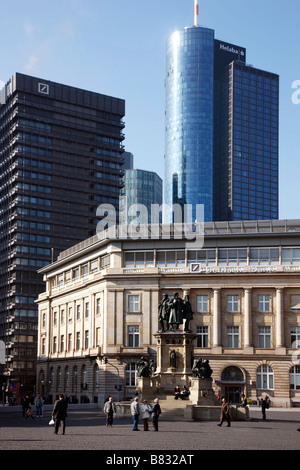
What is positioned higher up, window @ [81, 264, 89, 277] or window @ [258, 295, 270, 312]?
window @ [81, 264, 89, 277]

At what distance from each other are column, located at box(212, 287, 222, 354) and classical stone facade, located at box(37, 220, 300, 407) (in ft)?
0.40

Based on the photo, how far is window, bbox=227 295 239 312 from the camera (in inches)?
3910

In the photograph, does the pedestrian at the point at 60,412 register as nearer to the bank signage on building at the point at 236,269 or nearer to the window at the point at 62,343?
the bank signage on building at the point at 236,269

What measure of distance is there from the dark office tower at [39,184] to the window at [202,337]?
62108 millimetres

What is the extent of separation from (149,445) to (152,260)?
71624mm

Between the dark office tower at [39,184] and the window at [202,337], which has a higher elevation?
the dark office tower at [39,184]

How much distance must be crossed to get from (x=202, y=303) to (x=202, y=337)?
4229 millimetres

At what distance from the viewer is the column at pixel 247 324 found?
97.2m

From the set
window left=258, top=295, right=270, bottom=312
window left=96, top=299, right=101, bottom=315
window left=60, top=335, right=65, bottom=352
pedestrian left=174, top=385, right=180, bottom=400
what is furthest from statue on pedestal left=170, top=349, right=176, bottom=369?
window left=60, top=335, right=65, bottom=352

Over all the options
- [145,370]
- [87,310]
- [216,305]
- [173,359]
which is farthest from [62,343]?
[145,370]

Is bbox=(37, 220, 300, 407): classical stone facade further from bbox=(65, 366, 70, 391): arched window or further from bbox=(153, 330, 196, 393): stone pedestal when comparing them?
bbox=(153, 330, 196, 393): stone pedestal

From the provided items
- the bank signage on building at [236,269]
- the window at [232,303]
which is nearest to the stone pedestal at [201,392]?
the window at [232,303]

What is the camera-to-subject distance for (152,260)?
103562 mm
